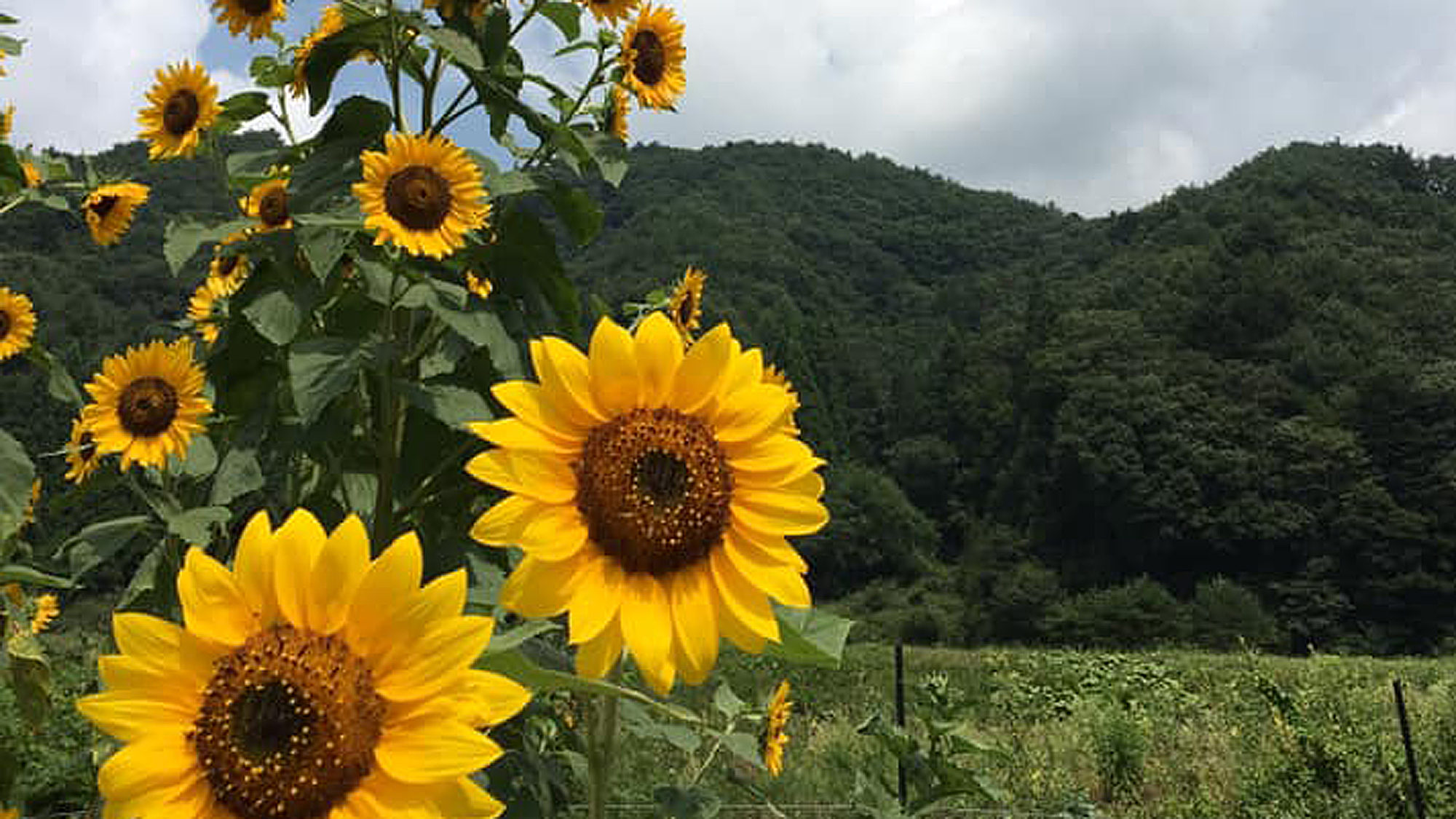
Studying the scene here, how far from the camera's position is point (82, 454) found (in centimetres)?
235

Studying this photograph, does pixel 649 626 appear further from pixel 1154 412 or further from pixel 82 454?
pixel 1154 412

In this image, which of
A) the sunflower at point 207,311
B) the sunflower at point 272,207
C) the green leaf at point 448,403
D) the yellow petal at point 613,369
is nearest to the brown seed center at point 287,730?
the yellow petal at point 613,369

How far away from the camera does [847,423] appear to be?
181 feet

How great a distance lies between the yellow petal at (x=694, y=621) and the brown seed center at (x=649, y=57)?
157 cm

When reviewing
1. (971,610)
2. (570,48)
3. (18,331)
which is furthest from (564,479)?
(971,610)

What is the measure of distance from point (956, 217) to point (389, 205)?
7890 centimetres

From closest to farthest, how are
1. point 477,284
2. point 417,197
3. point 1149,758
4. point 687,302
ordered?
point 417,197
point 477,284
point 687,302
point 1149,758

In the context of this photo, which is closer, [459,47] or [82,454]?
[459,47]

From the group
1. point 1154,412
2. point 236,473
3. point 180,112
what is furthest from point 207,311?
point 1154,412

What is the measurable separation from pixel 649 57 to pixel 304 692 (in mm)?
1775

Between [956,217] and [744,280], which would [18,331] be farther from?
[956,217]

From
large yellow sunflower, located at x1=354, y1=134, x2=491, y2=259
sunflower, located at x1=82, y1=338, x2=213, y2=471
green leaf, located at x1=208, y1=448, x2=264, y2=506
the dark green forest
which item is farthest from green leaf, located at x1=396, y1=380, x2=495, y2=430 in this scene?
the dark green forest

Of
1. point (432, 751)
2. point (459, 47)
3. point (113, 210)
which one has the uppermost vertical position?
point (113, 210)

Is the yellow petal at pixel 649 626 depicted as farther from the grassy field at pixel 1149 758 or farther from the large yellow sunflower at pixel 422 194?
the grassy field at pixel 1149 758
